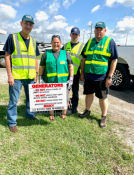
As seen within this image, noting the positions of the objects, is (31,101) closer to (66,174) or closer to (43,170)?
(43,170)

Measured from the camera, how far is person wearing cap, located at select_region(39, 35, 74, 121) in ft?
8.90

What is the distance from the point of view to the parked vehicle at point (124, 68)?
15.5 ft

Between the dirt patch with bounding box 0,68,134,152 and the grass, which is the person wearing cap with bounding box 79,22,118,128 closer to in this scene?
the dirt patch with bounding box 0,68,134,152

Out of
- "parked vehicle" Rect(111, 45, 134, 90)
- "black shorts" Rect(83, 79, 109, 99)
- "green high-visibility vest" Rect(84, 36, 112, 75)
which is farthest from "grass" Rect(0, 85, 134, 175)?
"parked vehicle" Rect(111, 45, 134, 90)

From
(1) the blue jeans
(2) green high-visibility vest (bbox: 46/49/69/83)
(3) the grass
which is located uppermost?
(2) green high-visibility vest (bbox: 46/49/69/83)

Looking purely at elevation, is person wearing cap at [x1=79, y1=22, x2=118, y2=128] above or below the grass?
above

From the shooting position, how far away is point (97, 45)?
271 centimetres

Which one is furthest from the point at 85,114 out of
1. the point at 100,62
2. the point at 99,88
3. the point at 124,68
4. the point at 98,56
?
the point at 124,68

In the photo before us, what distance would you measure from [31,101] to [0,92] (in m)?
2.70

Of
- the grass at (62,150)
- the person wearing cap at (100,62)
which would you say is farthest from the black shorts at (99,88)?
the grass at (62,150)

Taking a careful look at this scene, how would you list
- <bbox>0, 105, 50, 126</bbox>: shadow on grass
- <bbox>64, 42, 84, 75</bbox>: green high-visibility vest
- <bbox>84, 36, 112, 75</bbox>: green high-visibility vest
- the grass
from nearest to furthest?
the grass
<bbox>84, 36, 112, 75</bbox>: green high-visibility vest
<bbox>0, 105, 50, 126</bbox>: shadow on grass
<bbox>64, 42, 84, 75</bbox>: green high-visibility vest

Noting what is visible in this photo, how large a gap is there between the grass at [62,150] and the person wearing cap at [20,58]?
0.42 m

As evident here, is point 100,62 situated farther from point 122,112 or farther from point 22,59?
point 122,112

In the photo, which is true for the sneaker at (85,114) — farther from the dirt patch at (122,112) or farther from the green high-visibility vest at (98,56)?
the green high-visibility vest at (98,56)
